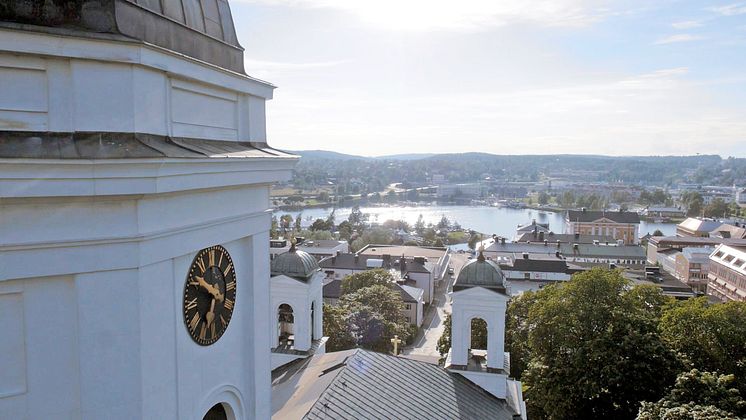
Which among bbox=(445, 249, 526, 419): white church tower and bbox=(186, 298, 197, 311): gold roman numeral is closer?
bbox=(186, 298, 197, 311): gold roman numeral

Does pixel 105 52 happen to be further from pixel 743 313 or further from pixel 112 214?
pixel 743 313

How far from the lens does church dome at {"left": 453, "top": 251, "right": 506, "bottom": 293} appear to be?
17.1m

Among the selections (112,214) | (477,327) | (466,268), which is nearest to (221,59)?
(112,214)

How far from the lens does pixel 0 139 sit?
4395 millimetres

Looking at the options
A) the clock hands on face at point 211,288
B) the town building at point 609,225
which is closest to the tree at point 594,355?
the clock hands on face at point 211,288

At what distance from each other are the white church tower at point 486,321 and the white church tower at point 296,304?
14.1 feet

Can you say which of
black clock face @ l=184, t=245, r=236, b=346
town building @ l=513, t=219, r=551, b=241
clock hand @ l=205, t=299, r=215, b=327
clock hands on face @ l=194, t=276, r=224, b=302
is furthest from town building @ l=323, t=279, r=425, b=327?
clock hand @ l=205, t=299, r=215, b=327

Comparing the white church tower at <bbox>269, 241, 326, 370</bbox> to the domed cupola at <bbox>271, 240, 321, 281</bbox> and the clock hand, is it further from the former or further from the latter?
the clock hand

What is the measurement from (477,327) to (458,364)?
14455 millimetres

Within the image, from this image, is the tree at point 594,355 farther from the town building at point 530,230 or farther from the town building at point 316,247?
the town building at point 530,230

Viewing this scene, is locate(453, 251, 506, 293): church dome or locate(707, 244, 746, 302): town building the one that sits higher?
locate(453, 251, 506, 293): church dome

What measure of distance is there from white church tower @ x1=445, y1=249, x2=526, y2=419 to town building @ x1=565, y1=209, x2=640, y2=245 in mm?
97422

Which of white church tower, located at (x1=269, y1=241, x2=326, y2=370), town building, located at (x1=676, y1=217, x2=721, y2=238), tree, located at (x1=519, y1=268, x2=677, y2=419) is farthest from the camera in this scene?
town building, located at (x1=676, y1=217, x2=721, y2=238)

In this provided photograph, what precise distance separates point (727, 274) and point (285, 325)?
64987 mm
